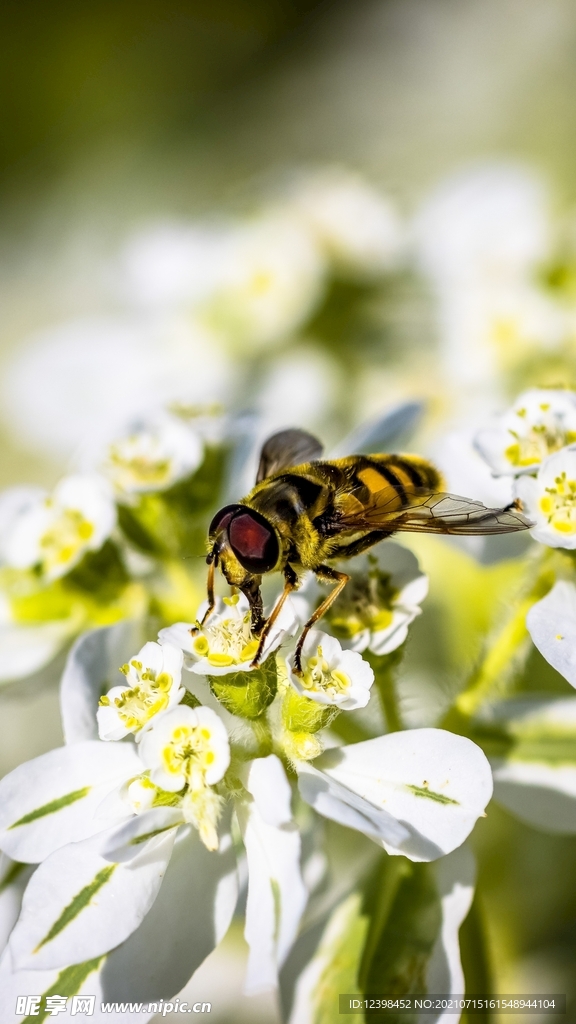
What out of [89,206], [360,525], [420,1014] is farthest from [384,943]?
[89,206]

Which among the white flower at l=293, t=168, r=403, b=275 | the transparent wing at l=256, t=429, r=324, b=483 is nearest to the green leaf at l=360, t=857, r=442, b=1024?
the transparent wing at l=256, t=429, r=324, b=483

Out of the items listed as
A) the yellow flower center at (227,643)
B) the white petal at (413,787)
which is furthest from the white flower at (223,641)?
the white petal at (413,787)

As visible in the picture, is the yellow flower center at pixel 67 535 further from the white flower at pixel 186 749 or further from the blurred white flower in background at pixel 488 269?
the blurred white flower in background at pixel 488 269

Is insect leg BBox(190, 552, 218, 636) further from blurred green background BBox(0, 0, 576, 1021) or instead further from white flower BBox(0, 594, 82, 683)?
blurred green background BBox(0, 0, 576, 1021)

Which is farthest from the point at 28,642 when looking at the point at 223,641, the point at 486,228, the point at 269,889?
the point at 486,228

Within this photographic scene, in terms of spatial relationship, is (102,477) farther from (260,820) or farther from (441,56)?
(441,56)

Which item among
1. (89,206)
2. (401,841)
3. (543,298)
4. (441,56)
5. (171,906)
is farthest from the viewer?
(441,56)

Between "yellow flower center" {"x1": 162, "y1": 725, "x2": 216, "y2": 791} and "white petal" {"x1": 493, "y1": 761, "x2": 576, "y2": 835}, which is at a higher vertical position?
"yellow flower center" {"x1": 162, "y1": 725, "x2": 216, "y2": 791}

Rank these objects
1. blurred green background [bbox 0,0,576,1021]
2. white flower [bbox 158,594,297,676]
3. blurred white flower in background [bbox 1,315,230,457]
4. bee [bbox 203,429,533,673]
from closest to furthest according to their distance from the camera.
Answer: white flower [bbox 158,594,297,676] → bee [bbox 203,429,533,673] → blurred white flower in background [bbox 1,315,230,457] → blurred green background [bbox 0,0,576,1021]
